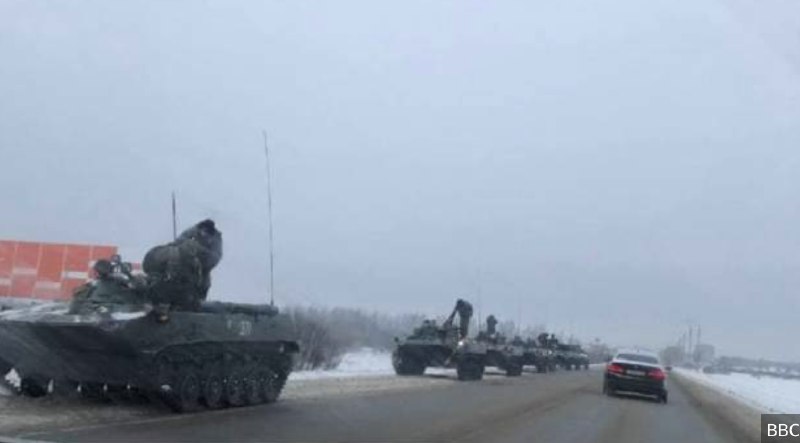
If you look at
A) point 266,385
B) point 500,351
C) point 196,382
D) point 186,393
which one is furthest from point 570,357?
point 186,393

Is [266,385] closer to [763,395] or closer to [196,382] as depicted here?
[196,382]

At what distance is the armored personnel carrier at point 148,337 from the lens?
18.0m

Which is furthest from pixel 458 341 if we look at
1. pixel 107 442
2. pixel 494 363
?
pixel 107 442

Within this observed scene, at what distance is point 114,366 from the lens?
60.6 feet

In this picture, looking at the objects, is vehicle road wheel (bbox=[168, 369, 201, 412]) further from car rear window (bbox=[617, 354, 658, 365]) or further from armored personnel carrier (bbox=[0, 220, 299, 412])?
car rear window (bbox=[617, 354, 658, 365])

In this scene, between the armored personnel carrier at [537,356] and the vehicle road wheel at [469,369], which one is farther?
the armored personnel carrier at [537,356]

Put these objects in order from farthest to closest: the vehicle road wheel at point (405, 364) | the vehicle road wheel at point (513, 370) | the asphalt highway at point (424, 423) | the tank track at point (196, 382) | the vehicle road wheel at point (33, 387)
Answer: the vehicle road wheel at point (513, 370) → the vehicle road wheel at point (405, 364) → the vehicle road wheel at point (33, 387) → the tank track at point (196, 382) → the asphalt highway at point (424, 423)

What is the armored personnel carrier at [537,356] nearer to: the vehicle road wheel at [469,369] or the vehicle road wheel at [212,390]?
the vehicle road wheel at [469,369]

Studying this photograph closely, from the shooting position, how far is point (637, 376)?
3516 centimetres

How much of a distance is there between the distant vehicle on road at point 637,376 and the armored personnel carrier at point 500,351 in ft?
37.2

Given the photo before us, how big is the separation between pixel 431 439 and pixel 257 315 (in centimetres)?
656

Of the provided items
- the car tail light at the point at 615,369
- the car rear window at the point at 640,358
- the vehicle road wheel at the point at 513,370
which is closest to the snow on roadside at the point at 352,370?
the vehicle road wheel at the point at 513,370

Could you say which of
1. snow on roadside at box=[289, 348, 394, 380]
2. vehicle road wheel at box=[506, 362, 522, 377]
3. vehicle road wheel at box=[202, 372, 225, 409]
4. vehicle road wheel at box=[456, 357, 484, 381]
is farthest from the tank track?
vehicle road wheel at box=[506, 362, 522, 377]

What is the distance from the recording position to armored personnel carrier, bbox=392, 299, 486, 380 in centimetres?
4152
